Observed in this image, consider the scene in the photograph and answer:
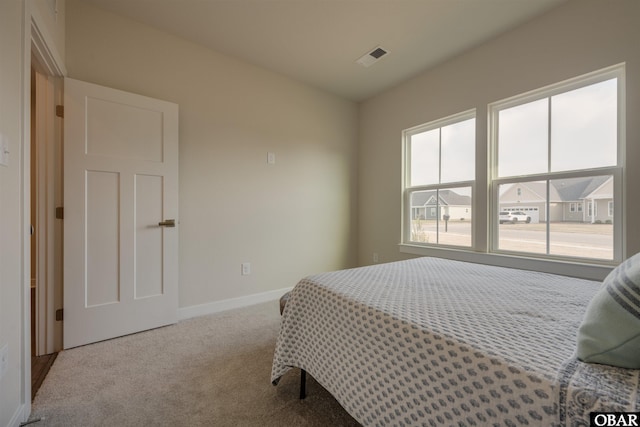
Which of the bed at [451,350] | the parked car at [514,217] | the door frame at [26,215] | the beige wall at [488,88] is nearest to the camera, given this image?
the bed at [451,350]

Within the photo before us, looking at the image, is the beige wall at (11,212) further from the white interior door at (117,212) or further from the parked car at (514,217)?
the parked car at (514,217)

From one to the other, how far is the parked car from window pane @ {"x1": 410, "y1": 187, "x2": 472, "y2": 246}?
286 millimetres

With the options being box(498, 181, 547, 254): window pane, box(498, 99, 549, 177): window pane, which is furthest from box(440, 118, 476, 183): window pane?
box(498, 181, 547, 254): window pane

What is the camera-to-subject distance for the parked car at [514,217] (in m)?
2.29

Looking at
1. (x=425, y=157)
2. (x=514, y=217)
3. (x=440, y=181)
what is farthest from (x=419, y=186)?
(x=514, y=217)

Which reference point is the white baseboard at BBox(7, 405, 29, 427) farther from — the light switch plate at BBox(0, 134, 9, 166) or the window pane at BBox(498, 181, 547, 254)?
the window pane at BBox(498, 181, 547, 254)

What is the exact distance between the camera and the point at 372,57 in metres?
2.66

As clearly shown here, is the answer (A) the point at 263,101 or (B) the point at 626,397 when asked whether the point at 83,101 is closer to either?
(A) the point at 263,101

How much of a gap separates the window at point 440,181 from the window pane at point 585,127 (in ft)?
2.14

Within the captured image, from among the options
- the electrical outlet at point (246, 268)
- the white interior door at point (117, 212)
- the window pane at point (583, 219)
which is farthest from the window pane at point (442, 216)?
the white interior door at point (117, 212)

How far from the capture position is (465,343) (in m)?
0.75

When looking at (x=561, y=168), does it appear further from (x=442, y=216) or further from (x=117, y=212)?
(x=117, y=212)

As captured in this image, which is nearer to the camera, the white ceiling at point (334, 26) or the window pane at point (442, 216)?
the white ceiling at point (334, 26)

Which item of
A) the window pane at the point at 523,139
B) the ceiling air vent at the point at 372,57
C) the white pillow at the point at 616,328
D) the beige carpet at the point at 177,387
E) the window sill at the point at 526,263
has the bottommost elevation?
the beige carpet at the point at 177,387
